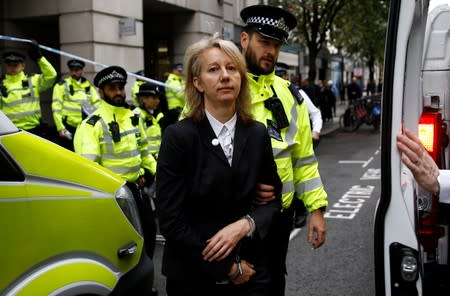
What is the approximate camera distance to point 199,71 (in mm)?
2365

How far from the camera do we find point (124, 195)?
2961 mm

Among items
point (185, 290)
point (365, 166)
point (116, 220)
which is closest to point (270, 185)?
point (185, 290)

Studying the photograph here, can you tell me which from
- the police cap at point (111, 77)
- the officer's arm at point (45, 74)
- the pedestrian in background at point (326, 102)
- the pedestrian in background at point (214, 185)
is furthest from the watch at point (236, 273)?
the pedestrian in background at point (326, 102)

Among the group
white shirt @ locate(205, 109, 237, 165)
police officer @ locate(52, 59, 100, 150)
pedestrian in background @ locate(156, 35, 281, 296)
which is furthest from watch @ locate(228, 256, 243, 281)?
police officer @ locate(52, 59, 100, 150)

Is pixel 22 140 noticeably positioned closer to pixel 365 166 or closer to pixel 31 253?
pixel 31 253

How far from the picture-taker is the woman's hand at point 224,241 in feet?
7.32

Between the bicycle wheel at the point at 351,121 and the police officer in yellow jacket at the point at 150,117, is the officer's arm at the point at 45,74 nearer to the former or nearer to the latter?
the police officer in yellow jacket at the point at 150,117

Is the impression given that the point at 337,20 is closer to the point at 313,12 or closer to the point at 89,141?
the point at 313,12

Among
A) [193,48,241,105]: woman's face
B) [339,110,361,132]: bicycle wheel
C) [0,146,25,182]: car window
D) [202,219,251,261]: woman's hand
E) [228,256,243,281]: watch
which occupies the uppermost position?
[193,48,241,105]: woman's face

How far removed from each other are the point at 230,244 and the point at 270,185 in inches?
14.3

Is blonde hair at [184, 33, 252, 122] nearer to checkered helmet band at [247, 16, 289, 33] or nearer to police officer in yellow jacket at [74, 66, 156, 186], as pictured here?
checkered helmet band at [247, 16, 289, 33]

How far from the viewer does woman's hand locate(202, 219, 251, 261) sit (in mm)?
2230

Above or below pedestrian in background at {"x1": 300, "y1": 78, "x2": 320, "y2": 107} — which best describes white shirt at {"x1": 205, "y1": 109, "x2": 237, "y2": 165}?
below

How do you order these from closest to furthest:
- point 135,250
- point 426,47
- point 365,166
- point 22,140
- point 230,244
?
point 230,244 → point 22,140 → point 135,250 → point 426,47 → point 365,166
